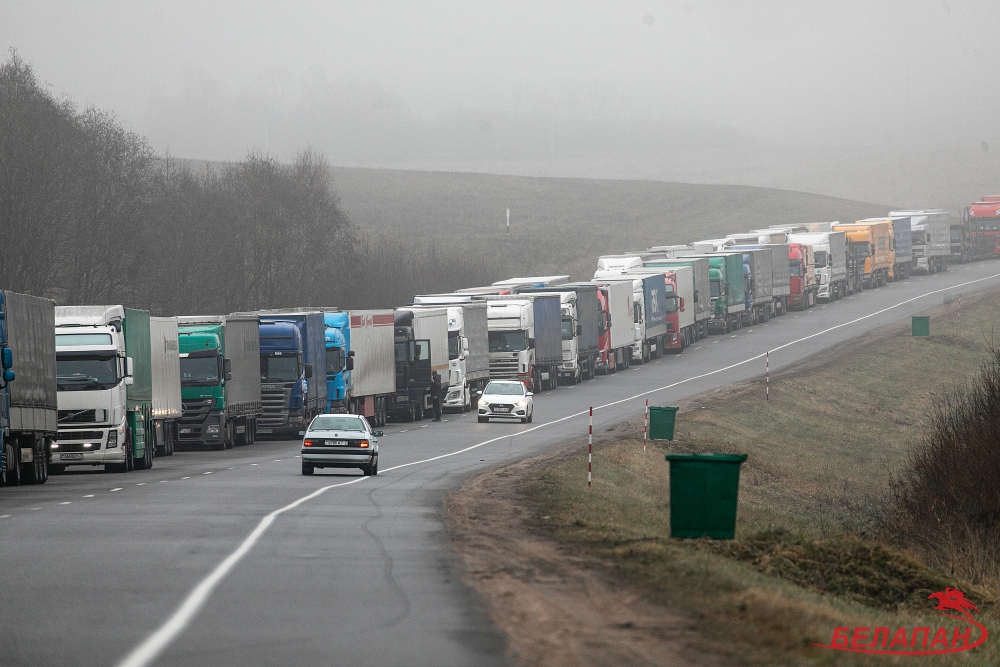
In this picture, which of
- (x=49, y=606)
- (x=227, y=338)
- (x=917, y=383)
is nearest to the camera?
(x=49, y=606)

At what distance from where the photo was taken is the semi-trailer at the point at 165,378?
40.6m

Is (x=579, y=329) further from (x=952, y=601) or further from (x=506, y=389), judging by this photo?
(x=952, y=601)

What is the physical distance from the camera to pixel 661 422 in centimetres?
4134

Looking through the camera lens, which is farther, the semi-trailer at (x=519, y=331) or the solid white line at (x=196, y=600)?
the semi-trailer at (x=519, y=331)

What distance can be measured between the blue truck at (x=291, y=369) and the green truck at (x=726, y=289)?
37118mm

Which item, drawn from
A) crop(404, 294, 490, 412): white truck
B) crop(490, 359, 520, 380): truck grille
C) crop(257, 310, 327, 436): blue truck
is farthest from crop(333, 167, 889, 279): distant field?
crop(257, 310, 327, 436): blue truck

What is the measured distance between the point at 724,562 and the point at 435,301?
4666 centimetres

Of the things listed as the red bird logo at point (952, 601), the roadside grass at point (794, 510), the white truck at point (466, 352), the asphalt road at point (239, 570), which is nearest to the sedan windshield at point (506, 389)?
the white truck at point (466, 352)

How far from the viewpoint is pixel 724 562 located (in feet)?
50.9

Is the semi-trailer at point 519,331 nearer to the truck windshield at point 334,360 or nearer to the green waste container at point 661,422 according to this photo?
the truck windshield at point 334,360

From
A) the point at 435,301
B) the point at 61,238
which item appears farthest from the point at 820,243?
the point at 61,238

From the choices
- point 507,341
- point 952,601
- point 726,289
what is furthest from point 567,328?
point 952,601

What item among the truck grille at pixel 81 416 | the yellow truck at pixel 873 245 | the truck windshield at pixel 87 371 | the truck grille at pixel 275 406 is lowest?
the truck grille at pixel 275 406

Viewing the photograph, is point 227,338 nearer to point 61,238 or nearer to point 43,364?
point 43,364
